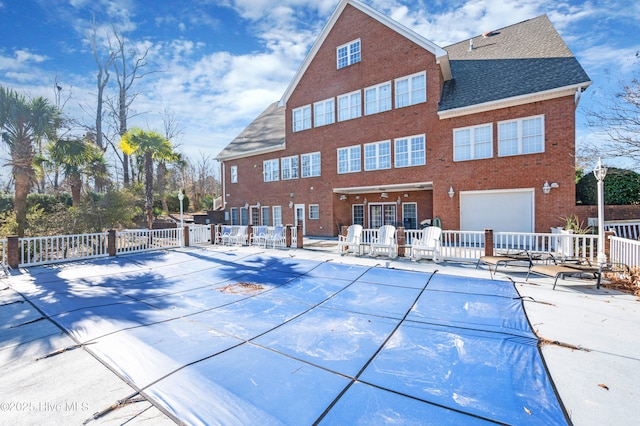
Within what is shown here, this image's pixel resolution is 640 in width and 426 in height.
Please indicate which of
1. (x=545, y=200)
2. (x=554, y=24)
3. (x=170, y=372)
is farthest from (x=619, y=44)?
(x=170, y=372)

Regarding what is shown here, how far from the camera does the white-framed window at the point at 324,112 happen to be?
16.9m

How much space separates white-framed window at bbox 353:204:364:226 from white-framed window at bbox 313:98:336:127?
19.0 ft

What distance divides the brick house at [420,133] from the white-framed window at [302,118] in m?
0.08

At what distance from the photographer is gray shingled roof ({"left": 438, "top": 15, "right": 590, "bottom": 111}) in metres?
11.5

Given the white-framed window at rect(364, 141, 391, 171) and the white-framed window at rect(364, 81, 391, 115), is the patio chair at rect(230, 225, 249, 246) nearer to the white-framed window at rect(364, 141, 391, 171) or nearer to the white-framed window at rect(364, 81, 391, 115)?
the white-framed window at rect(364, 141, 391, 171)

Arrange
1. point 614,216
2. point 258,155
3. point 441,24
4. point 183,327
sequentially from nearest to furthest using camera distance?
point 183,327, point 614,216, point 441,24, point 258,155

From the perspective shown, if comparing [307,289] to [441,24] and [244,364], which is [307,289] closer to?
[244,364]

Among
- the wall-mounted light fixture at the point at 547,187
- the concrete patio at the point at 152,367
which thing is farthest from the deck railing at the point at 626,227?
the concrete patio at the point at 152,367

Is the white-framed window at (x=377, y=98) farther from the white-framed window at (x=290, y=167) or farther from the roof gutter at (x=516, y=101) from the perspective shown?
the white-framed window at (x=290, y=167)

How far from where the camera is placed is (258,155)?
2031cm

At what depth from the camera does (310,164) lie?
1788 centimetres

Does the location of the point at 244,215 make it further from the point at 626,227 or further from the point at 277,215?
the point at 626,227

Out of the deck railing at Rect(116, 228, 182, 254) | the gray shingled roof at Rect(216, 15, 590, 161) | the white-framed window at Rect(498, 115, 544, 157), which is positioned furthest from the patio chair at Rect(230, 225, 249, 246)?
the white-framed window at Rect(498, 115, 544, 157)

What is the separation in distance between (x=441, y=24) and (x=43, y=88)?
1088 inches
